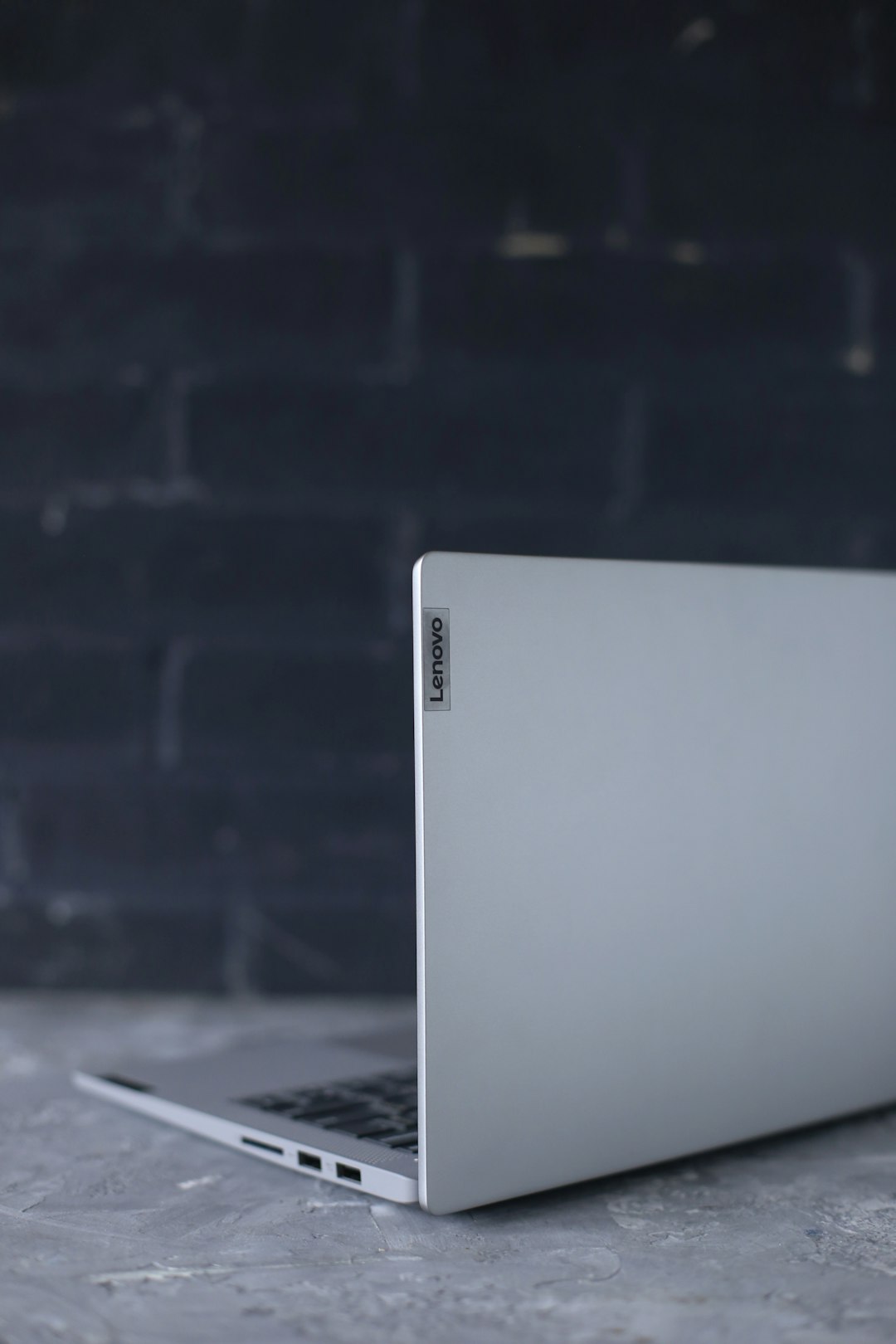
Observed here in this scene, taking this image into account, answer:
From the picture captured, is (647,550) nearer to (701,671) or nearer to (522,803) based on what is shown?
(701,671)

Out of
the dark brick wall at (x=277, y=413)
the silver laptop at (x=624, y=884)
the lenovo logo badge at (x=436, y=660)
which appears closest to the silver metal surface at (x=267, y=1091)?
the silver laptop at (x=624, y=884)

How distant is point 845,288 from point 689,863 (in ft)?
3.43

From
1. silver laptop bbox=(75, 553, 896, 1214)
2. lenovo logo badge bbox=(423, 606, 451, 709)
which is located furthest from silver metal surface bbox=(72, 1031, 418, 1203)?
lenovo logo badge bbox=(423, 606, 451, 709)

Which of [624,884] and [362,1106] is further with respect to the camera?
[362,1106]

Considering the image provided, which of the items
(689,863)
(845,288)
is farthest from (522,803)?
(845,288)

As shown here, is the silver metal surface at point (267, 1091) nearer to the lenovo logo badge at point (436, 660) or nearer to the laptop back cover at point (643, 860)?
the laptop back cover at point (643, 860)

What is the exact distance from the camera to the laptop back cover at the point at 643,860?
69 centimetres

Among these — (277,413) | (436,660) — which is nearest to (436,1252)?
(436,660)

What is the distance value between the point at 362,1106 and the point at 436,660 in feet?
1.16

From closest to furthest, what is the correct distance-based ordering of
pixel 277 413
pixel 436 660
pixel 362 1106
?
pixel 436 660
pixel 362 1106
pixel 277 413

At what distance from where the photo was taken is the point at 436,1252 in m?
0.71

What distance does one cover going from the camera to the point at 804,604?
0.86 meters

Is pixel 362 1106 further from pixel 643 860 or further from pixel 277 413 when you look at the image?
pixel 277 413

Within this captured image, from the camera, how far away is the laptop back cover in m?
0.69
